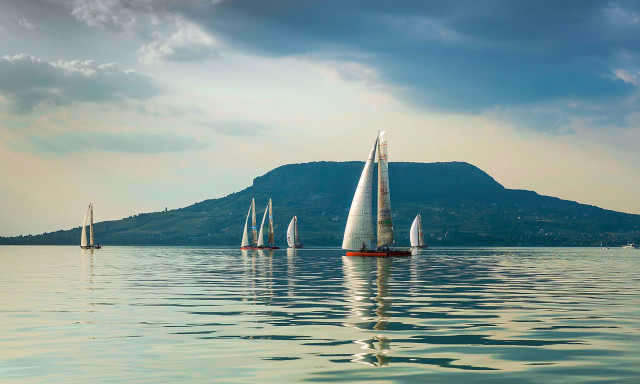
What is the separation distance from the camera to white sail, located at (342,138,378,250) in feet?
402

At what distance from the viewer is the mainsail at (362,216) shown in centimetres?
12256

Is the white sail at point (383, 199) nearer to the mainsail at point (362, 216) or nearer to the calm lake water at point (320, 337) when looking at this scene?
the mainsail at point (362, 216)

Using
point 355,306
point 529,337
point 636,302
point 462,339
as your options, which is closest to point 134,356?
point 462,339

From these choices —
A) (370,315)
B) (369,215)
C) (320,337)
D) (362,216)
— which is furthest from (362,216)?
(320,337)

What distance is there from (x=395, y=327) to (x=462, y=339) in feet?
13.2

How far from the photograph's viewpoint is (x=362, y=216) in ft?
403

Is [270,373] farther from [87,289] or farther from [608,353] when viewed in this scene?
[87,289]

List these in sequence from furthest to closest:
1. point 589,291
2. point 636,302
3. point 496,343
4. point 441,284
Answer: point 441,284 → point 589,291 → point 636,302 → point 496,343

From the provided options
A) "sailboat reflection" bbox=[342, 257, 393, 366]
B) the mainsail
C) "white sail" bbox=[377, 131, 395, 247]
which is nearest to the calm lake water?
"sailboat reflection" bbox=[342, 257, 393, 366]

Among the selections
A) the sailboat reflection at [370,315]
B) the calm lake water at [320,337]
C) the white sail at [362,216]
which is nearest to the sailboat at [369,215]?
the white sail at [362,216]

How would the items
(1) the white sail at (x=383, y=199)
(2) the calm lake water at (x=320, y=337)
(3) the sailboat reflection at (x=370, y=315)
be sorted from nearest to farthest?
(2) the calm lake water at (x=320, y=337) → (3) the sailboat reflection at (x=370, y=315) → (1) the white sail at (x=383, y=199)

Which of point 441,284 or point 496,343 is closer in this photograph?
point 496,343

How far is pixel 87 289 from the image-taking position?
184 ft

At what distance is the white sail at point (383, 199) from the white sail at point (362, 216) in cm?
153
